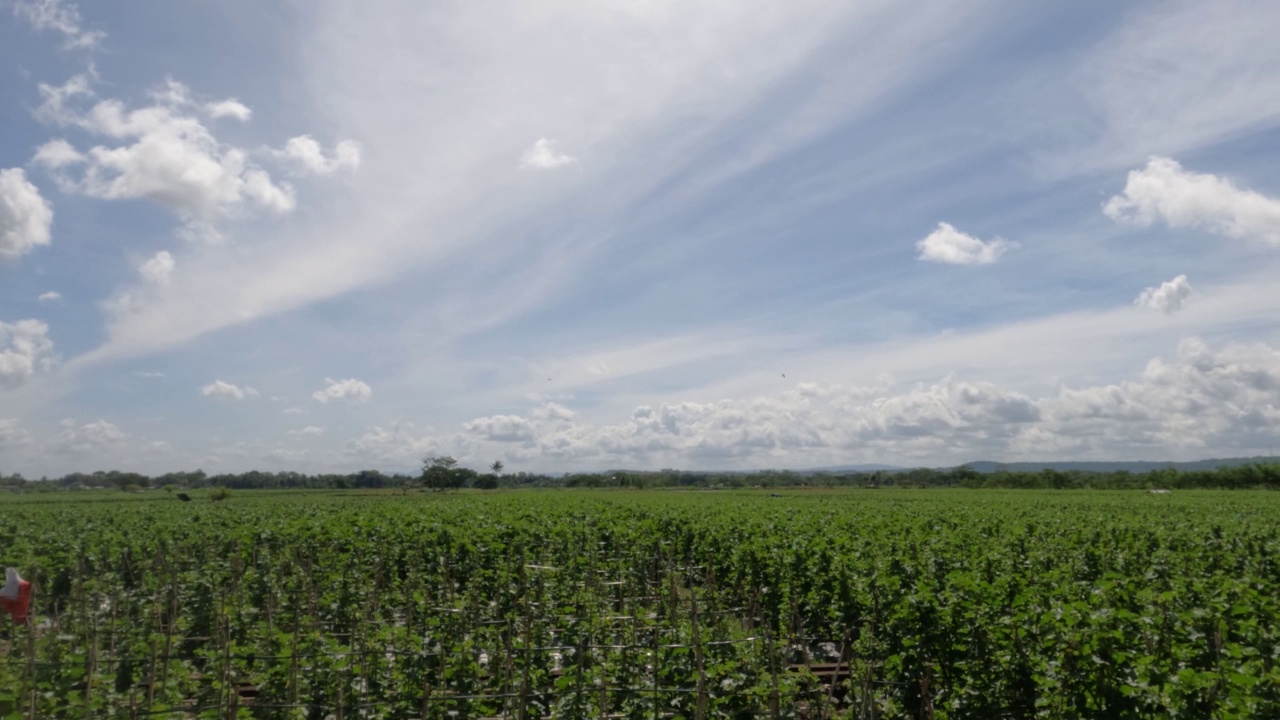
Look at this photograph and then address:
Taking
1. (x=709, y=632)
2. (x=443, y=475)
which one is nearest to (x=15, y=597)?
(x=709, y=632)

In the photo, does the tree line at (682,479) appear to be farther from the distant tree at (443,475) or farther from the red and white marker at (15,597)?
the red and white marker at (15,597)

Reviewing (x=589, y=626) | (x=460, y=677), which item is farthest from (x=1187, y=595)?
(x=460, y=677)

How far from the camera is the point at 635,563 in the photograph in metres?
17.5

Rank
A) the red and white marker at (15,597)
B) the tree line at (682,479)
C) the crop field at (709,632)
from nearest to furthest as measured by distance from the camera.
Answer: the crop field at (709,632), the red and white marker at (15,597), the tree line at (682,479)

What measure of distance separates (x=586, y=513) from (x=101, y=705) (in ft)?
67.8

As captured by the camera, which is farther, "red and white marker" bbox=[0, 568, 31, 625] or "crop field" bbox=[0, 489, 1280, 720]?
"red and white marker" bbox=[0, 568, 31, 625]

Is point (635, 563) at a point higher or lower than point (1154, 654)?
lower

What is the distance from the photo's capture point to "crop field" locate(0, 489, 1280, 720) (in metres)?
5.75

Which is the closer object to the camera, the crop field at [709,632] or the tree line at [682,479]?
the crop field at [709,632]

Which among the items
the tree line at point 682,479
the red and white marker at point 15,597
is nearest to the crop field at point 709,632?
the red and white marker at point 15,597

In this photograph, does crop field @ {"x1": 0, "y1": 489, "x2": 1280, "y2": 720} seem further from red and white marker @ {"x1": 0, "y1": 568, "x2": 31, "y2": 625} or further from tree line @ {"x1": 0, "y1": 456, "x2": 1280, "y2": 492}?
tree line @ {"x1": 0, "y1": 456, "x2": 1280, "y2": 492}

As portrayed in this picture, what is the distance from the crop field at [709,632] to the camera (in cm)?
575

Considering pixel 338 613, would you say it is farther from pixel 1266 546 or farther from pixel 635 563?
pixel 1266 546

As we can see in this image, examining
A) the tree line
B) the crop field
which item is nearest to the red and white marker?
the crop field
